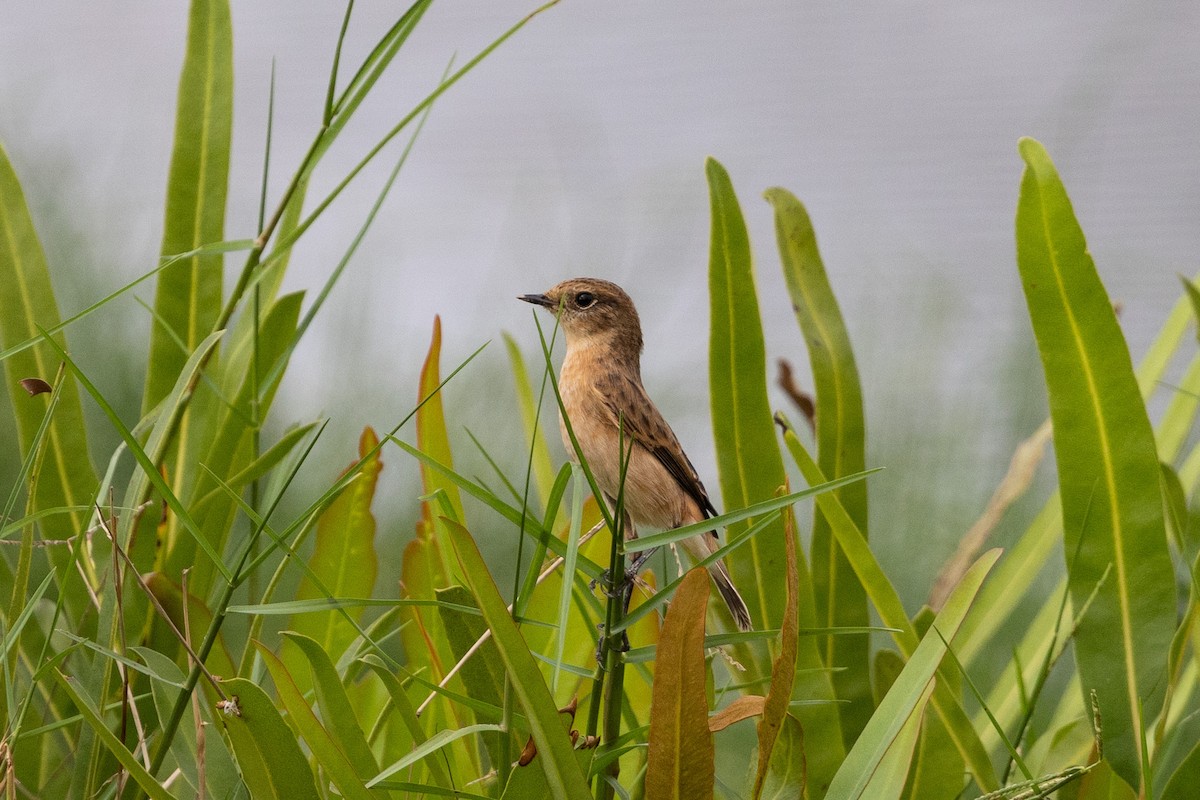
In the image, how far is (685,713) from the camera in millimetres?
503

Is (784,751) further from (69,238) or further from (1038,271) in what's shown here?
(69,238)

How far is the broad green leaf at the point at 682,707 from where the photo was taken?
483 mm

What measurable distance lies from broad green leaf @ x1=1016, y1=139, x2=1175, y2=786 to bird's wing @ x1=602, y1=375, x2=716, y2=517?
0.31 metres

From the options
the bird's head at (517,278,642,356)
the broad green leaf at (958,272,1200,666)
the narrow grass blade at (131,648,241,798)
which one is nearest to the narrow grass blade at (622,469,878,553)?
the narrow grass blade at (131,648,241,798)

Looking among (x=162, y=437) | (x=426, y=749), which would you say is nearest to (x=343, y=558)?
(x=162, y=437)

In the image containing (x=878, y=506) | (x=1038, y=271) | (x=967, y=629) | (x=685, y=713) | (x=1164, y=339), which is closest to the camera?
(x=685, y=713)

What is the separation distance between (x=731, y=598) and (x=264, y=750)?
407 millimetres

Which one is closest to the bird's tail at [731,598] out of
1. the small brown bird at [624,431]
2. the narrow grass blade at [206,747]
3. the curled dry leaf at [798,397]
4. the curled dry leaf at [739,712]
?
the small brown bird at [624,431]

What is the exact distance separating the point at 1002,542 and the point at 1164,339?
38cm

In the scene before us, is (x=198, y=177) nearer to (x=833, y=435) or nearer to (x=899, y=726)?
(x=833, y=435)

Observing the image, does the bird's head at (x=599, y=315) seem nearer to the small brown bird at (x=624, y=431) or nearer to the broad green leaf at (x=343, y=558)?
the small brown bird at (x=624, y=431)

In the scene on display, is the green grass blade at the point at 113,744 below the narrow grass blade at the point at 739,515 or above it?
below

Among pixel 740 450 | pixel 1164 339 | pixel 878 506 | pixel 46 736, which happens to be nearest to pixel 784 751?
pixel 740 450

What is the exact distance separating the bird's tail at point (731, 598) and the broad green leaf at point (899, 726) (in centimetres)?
26
